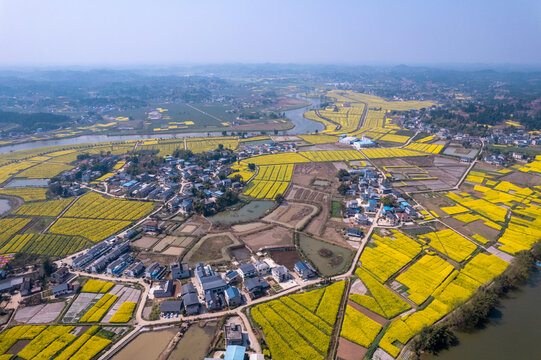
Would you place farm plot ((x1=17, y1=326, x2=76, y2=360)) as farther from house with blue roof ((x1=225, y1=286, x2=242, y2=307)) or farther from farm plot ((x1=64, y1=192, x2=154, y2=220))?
farm plot ((x1=64, y1=192, x2=154, y2=220))

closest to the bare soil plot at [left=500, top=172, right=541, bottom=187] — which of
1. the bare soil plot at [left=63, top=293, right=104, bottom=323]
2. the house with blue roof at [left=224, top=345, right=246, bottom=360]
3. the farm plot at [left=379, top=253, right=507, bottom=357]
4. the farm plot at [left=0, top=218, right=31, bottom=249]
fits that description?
the farm plot at [left=379, top=253, right=507, bottom=357]

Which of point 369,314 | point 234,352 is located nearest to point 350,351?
point 369,314

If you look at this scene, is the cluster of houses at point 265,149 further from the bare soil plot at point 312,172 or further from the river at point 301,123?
the river at point 301,123

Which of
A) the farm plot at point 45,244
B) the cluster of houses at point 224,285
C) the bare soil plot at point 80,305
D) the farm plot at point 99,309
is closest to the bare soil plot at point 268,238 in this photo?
the cluster of houses at point 224,285

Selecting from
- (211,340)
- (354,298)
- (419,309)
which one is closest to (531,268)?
(419,309)

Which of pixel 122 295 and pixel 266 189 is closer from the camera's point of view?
pixel 122 295

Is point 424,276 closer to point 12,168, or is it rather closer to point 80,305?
point 80,305
